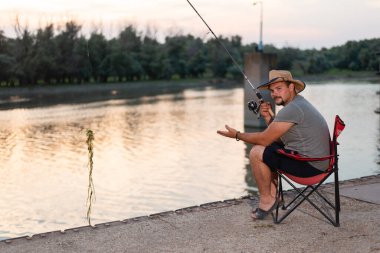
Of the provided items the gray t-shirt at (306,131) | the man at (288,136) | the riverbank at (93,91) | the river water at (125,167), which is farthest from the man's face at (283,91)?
the riverbank at (93,91)

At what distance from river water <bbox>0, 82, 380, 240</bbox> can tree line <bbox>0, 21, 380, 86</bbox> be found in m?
25.8

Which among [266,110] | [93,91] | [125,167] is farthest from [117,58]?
[266,110]

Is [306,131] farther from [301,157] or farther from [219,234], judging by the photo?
[219,234]

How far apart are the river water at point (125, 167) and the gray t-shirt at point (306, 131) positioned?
518 centimetres

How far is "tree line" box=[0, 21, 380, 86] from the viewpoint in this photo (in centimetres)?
6284

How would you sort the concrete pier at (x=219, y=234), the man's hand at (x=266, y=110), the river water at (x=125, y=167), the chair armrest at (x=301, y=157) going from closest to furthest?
the concrete pier at (x=219, y=234)
the chair armrest at (x=301, y=157)
the man's hand at (x=266, y=110)
the river water at (x=125, y=167)

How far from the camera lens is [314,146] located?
5.56m

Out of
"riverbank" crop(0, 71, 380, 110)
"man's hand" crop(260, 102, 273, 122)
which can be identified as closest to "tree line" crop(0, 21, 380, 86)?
"riverbank" crop(0, 71, 380, 110)

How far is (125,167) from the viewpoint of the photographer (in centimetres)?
1506

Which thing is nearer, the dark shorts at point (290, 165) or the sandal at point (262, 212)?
the dark shorts at point (290, 165)

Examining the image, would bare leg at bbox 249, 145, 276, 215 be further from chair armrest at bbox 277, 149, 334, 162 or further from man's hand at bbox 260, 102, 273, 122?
man's hand at bbox 260, 102, 273, 122

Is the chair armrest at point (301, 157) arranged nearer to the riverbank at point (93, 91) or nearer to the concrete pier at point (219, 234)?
the concrete pier at point (219, 234)

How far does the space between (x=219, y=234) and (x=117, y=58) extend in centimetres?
6724

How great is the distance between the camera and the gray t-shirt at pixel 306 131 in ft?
17.9
